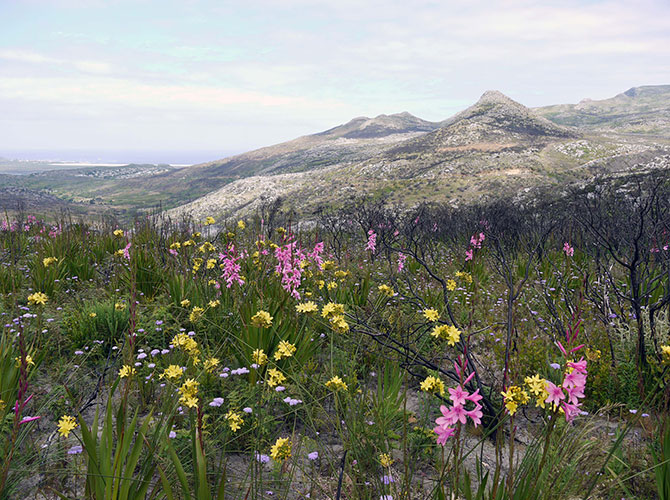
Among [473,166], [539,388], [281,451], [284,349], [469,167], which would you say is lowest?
[281,451]

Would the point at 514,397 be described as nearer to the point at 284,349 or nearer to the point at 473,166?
the point at 284,349

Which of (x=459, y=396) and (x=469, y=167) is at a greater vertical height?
(x=469, y=167)

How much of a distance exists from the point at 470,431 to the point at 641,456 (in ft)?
3.60

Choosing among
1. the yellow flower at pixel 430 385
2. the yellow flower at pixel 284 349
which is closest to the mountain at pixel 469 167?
the yellow flower at pixel 284 349

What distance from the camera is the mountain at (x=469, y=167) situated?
46.8m

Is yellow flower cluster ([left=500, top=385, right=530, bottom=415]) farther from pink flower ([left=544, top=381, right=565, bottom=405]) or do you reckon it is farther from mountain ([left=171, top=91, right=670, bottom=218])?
mountain ([left=171, top=91, right=670, bottom=218])

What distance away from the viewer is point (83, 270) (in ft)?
21.2

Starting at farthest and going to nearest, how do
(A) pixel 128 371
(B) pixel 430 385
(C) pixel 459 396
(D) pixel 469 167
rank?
(D) pixel 469 167
(A) pixel 128 371
(B) pixel 430 385
(C) pixel 459 396

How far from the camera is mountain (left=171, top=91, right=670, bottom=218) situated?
1844 inches

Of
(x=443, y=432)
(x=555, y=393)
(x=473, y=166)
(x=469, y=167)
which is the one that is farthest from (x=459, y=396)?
(x=473, y=166)

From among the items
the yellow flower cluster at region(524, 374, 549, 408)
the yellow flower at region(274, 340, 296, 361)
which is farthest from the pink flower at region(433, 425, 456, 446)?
the yellow flower at region(274, 340, 296, 361)

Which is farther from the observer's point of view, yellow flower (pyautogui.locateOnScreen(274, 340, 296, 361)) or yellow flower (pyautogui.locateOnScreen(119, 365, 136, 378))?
yellow flower (pyautogui.locateOnScreen(274, 340, 296, 361))

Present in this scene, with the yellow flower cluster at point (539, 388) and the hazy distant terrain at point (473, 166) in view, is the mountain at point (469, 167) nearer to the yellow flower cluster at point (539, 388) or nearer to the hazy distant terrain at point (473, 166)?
the hazy distant terrain at point (473, 166)

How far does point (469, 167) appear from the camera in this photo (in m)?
57.3
